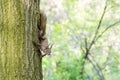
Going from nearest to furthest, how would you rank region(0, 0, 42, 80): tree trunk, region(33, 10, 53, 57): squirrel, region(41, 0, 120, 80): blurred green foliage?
1. region(0, 0, 42, 80): tree trunk
2. region(33, 10, 53, 57): squirrel
3. region(41, 0, 120, 80): blurred green foliage

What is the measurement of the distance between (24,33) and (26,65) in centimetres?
23

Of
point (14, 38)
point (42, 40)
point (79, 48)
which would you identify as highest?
point (14, 38)

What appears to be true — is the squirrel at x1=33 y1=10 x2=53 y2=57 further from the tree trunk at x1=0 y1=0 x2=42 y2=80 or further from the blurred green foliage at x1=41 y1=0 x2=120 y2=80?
the blurred green foliage at x1=41 y1=0 x2=120 y2=80

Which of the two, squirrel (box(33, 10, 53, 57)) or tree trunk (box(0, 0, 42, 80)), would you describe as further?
squirrel (box(33, 10, 53, 57))

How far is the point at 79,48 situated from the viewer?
397 inches

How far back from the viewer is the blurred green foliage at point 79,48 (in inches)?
289

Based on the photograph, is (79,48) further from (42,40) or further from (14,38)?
(14,38)

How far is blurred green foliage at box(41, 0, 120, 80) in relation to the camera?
24.0 ft

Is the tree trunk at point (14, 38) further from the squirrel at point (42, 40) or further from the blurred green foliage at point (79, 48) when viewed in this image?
the blurred green foliage at point (79, 48)

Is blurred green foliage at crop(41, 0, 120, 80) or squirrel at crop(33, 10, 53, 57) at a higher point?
squirrel at crop(33, 10, 53, 57)

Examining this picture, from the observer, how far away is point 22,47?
2.52 meters

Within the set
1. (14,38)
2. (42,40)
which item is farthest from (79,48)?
(14,38)

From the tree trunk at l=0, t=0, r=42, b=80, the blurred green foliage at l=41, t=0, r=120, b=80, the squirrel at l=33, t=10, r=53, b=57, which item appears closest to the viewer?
the tree trunk at l=0, t=0, r=42, b=80

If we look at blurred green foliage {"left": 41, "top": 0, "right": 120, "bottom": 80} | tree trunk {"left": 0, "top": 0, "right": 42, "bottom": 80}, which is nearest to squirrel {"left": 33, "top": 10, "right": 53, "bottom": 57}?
tree trunk {"left": 0, "top": 0, "right": 42, "bottom": 80}
